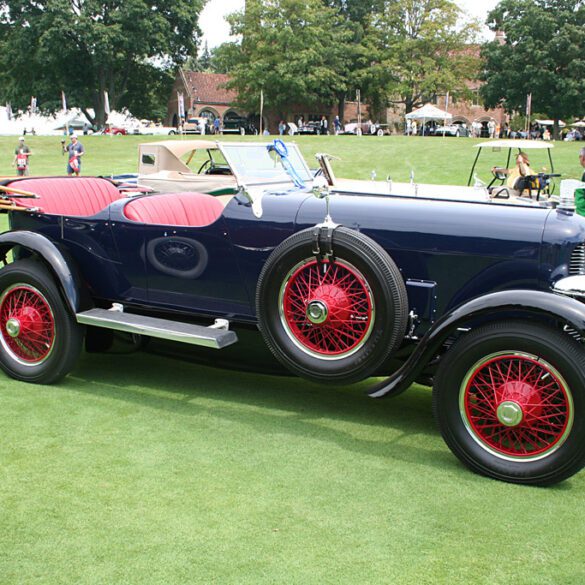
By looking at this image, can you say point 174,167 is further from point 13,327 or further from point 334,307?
point 334,307

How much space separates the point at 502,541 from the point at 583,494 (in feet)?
2.06

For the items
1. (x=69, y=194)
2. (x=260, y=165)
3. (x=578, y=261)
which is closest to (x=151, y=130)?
(x=260, y=165)

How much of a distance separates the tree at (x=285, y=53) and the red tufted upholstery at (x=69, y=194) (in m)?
47.6

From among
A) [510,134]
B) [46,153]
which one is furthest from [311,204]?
[510,134]

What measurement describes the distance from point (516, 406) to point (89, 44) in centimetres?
4901

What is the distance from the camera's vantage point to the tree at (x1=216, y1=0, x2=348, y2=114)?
51.3 metres

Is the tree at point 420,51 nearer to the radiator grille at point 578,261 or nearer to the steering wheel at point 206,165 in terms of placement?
the steering wheel at point 206,165

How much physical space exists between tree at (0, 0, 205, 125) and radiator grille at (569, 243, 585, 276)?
47229 mm

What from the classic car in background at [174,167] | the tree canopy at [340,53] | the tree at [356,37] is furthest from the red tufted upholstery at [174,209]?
the tree at [356,37]

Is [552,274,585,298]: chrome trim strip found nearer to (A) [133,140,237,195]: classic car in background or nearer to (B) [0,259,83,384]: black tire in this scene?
(B) [0,259,83,384]: black tire

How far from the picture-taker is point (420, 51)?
53.9m

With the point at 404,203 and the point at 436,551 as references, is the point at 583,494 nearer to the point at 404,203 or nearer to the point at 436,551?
the point at 436,551

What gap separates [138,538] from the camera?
8.75 feet

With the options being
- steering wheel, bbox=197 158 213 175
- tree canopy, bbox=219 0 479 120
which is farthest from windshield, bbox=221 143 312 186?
tree canopy, bbox=219 0 479 120
